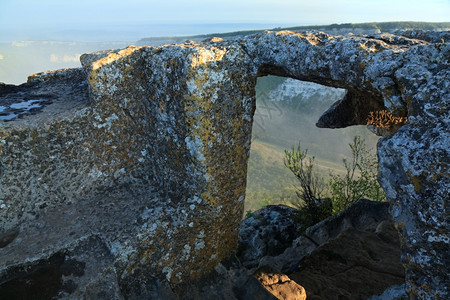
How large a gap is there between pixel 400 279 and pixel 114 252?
Result: 4.09m

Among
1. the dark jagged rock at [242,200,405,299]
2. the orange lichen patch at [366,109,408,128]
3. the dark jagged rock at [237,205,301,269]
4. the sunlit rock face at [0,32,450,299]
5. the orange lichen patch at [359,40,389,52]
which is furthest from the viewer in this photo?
the dark jagged rock at [237,205,301,269]

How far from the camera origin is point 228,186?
148 inches

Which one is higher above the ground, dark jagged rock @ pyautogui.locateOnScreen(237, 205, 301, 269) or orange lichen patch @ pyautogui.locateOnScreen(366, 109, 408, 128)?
orange lichen patch @ pyautogui.locateOnScreen(366, 109, 408, 128)

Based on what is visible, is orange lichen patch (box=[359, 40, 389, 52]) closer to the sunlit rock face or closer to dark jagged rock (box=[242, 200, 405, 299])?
the sunlit rock face

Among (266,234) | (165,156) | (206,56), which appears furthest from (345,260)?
(206,56)

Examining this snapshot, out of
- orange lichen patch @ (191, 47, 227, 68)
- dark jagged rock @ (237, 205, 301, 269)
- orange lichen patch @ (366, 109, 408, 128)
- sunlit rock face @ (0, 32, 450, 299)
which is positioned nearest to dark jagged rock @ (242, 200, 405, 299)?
dark jagged rock @ (237, 205, 301, 269)

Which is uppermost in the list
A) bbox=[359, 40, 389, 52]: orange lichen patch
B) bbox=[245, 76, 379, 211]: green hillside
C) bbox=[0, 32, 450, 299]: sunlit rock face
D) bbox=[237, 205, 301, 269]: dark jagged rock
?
bbox=[359, 40, 389, 52]: orange lichen patch

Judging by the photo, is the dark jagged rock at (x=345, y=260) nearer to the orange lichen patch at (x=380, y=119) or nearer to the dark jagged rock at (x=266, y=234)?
the dark jagged rock at (x=266, y=234)

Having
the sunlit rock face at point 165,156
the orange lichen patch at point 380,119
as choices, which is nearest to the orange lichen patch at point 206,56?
the sunlit rock face at point 165,156

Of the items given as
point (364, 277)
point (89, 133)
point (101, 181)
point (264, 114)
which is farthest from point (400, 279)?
point (264, 114)

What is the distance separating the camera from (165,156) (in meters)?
3.74

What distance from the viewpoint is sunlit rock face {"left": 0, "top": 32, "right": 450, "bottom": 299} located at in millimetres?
2594

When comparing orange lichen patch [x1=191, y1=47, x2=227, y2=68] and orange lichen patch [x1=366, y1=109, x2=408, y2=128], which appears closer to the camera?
orange lichen patch [x1=191, y1=47, x2=227, y2=68]

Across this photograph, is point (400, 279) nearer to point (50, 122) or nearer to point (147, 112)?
point (147, 112)
